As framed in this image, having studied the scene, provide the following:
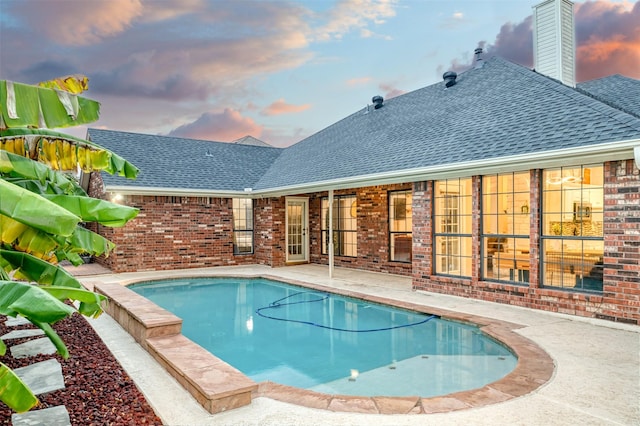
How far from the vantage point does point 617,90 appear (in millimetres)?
10914

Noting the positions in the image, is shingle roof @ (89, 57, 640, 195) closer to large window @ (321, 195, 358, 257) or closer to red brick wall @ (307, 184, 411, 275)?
red brick wall @ (307, 184, 411, 275)

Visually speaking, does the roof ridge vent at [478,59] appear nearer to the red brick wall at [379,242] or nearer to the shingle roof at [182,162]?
the red brick wall at [379,242]

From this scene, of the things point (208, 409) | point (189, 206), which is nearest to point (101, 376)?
point (208, 409)

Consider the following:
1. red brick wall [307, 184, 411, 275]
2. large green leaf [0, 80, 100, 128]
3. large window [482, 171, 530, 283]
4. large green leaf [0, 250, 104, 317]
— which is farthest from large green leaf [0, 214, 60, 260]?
red brick wall [307, 184, 411, 275]

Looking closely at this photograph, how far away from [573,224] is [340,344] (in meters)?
4.82

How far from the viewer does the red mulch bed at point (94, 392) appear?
3521mm

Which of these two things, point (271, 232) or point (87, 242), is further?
point (271, 232)

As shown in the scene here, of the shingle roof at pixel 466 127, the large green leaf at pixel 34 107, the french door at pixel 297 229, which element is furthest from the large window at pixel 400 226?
the large green leaf at pixel 34 107

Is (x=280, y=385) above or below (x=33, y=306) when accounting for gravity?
below

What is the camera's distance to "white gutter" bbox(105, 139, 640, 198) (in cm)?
638

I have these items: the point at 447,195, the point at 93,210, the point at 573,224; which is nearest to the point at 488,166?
the point at 447,195

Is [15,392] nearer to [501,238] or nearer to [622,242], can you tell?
[622,242]

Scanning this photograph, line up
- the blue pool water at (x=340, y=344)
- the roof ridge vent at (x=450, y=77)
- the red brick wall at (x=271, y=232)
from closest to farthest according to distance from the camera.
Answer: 1. the blue pool water at (x=340, y=344)
2. the roof ridge vent at (x=450, y=77)
3. the red brick wall at (x=271, y=232)

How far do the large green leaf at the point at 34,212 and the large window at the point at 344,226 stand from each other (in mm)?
12462
